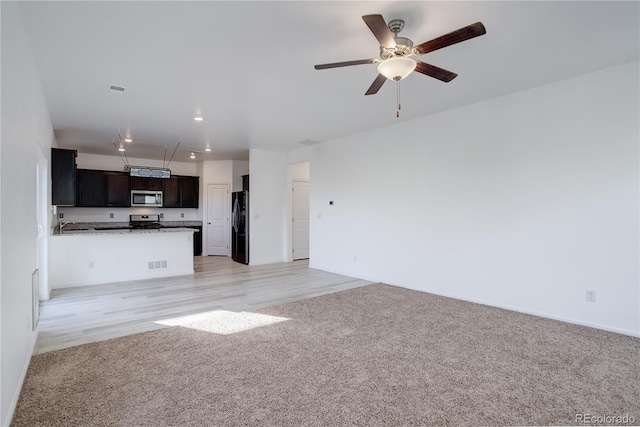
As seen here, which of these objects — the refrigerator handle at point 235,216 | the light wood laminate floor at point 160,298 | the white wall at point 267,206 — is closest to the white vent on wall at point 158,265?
the light wood laminate floor at point 160,298

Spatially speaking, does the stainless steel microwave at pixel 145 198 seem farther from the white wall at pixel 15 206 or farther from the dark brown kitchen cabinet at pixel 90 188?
the white wall at pixel 15 206

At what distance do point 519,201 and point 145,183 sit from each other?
8174mm

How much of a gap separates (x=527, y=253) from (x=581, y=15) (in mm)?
2471

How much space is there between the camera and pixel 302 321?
138 inches

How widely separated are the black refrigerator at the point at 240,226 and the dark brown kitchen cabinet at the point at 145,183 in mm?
2135

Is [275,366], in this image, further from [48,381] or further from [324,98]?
[324,98]

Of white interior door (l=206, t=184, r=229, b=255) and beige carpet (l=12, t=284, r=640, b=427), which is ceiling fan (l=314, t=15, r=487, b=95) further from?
white interior door (l=206, t=184, r=229, b=255)

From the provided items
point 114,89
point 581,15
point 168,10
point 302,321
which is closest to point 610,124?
point 581,15

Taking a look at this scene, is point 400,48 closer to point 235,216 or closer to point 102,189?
point 235,216

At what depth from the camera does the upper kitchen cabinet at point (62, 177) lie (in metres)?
4.54

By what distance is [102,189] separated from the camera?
24.8 feet

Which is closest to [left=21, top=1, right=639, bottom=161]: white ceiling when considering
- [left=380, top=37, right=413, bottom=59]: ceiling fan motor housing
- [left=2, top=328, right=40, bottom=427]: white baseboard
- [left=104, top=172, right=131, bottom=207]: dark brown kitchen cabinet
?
[left=380, top=37, right=413, bottom=59]: ceiling fan motor housing

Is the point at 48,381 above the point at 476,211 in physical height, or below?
below

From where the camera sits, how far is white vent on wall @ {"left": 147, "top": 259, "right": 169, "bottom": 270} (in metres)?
5.73
